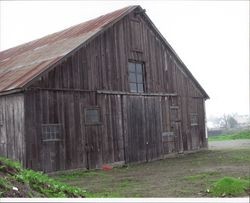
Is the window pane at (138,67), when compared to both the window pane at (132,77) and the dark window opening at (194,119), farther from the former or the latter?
the dark window opening at (194,119)

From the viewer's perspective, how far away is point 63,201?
4680 mm

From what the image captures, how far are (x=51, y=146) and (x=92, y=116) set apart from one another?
258cm

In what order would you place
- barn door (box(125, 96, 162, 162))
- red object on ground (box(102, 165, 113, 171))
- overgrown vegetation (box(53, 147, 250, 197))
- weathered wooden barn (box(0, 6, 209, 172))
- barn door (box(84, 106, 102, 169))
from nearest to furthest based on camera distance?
overgrown vegetation (box(53, 147, 250, 197)), weathered wooden barn (box(0, 6, 209, 172)), barn door (box(84, 106, 102, 169)), red object on ground (box(102, 165, 113, 171)), barn door (box(125, 96, 162, 162))

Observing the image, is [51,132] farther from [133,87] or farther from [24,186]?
[24,186]

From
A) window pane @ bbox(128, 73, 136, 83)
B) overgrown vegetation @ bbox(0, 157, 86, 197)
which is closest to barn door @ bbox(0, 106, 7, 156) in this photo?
window pane @ bbox(128, 73, 136, 83)

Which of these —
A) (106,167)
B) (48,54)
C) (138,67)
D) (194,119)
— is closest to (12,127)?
(48,54)

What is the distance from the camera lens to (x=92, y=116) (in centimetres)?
1806

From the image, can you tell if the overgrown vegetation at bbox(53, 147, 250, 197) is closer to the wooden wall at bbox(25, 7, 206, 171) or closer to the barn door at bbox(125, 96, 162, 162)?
the wooden wall at bbox(25, 7, 206, 171)

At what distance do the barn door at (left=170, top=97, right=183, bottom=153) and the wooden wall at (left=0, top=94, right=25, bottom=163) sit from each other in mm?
9165

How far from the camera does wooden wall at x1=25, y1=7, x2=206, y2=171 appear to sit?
53.3ft

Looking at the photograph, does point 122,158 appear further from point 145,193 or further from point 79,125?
point 145,193

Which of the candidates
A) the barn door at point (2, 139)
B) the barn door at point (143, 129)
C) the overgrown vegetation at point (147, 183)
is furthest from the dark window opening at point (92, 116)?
the barn door at point (2, 139)

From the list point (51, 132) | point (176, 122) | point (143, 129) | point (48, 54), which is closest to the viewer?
point (51, 132)

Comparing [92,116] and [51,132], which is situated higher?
[92,116]
